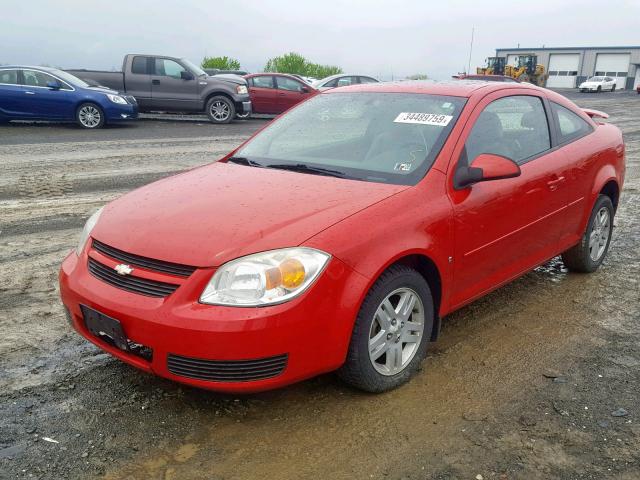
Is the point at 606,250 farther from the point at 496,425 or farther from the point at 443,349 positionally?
the point at 496,425

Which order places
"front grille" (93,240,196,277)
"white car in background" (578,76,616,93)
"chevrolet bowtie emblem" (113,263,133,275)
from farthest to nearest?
"white car in background" (578,76,616,93) < "chevrolet bowtie emblem" (113,263,133,275) < "front grille" (93,240,196,277)

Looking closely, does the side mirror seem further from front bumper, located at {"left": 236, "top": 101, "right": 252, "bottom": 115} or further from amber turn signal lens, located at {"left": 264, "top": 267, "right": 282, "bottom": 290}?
front bumper, located at {"left": 236, "top": 101, "right": 252, "bottom": 115}

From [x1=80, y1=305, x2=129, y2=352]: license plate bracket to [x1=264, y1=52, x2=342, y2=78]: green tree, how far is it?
253 ft

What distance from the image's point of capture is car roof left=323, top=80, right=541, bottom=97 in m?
3.96

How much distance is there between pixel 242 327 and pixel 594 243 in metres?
3.59

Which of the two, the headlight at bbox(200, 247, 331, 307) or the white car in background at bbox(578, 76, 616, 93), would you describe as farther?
the white car in background at bbox(578, 76, 616, 93)

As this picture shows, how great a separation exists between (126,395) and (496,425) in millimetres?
1850

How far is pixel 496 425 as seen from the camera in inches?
116

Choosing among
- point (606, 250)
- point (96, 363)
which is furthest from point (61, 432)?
point (606, 250)

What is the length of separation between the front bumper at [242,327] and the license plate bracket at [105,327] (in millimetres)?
34

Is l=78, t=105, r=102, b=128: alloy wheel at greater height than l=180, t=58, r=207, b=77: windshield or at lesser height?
lesser

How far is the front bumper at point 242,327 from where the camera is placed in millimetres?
2600

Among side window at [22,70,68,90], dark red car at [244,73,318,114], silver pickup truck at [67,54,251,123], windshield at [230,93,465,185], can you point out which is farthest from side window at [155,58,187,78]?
windshield at [230,93,465,185]

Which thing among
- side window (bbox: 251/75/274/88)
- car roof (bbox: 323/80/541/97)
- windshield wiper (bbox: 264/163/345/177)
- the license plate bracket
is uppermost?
car roof (bbox: 323/80/541/97)
